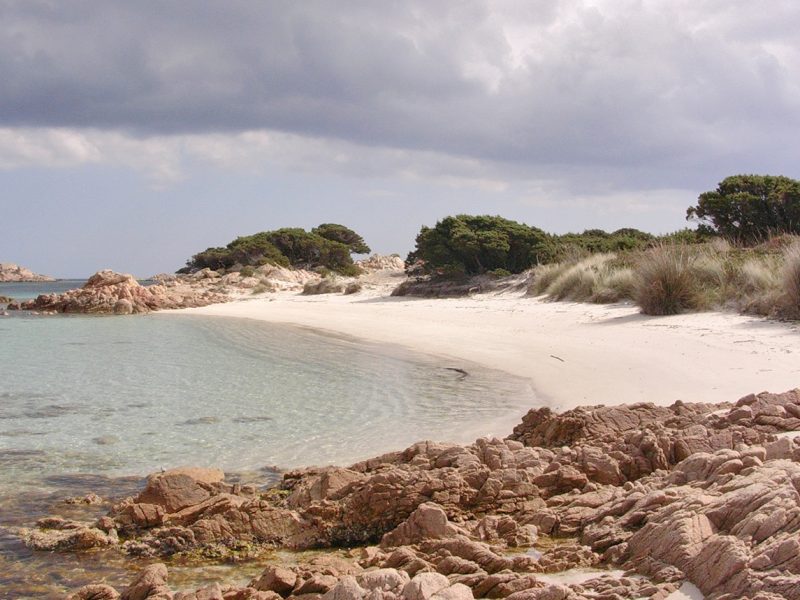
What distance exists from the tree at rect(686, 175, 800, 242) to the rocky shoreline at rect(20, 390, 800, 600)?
2099 cm

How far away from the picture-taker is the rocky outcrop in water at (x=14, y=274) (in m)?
95.4

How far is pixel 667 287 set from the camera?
14438 mm

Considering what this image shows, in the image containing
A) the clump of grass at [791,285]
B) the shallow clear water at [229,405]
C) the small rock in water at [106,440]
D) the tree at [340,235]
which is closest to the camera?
the shallow clear water at [229,405]

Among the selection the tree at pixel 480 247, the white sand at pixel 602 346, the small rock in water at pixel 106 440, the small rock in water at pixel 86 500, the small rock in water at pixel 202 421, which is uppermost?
the tree at pixel 480 247

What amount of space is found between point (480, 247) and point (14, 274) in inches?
3455

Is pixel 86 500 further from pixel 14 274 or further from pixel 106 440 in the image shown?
pixel 14 274

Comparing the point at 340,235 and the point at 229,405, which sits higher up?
the point at 340,235

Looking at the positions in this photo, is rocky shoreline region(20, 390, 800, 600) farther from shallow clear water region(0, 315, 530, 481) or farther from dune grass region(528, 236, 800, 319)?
dune grass region(528, 236, 800, 319)

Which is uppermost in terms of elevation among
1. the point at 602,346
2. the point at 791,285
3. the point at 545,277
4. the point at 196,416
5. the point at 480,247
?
the point at 480,247

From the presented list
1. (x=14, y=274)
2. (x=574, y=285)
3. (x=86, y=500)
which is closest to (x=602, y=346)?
(x=574, y=285)

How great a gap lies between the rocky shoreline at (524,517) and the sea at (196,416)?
1.64 ft

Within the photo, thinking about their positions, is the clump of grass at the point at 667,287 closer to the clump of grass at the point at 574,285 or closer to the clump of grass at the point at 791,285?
the clump of grass at the point at 791,285

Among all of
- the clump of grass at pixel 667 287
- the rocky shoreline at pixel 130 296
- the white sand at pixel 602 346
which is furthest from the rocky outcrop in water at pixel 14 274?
the clump of grass at pixel 667 287

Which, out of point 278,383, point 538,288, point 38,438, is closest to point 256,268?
point 538,288
